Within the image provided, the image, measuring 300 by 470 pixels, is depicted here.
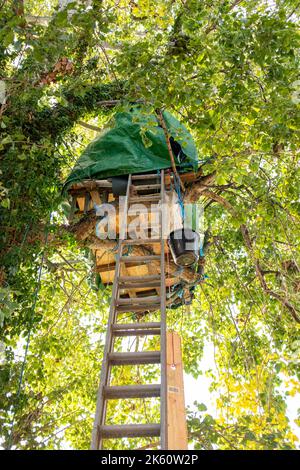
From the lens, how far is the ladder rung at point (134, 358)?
9.42ft

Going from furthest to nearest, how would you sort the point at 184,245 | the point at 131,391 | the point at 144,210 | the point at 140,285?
the point at 144,210, the point at 184,245, the point at 140,285, the point at 131,391

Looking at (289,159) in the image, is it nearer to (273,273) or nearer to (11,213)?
(273,273)

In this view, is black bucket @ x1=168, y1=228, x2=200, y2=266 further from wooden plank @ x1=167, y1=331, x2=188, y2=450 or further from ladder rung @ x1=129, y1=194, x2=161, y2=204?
wooden plank @ x1=167, y1=331, x2=188, y2=450

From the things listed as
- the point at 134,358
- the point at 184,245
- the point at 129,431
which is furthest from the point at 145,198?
the point at 129,431

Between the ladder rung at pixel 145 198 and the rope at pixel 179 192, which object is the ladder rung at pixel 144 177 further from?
the ladder rung at pixel 145 198

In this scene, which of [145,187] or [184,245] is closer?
[184,245]

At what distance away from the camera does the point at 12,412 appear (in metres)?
3.85

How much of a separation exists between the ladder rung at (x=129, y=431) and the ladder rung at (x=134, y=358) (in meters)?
0.48

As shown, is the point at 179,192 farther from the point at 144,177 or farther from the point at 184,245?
the point at 184,245

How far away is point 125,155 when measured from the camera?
→ 525 cm

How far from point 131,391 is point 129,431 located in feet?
0.93

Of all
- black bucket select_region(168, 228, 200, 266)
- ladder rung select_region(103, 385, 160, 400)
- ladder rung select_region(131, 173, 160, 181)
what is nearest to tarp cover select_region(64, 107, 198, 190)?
ladder rung select_region(131, 173, 160, 181)

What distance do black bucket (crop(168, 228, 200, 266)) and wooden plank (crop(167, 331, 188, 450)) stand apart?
1705 millimetres

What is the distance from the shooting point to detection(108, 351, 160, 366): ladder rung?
2.87 metres
